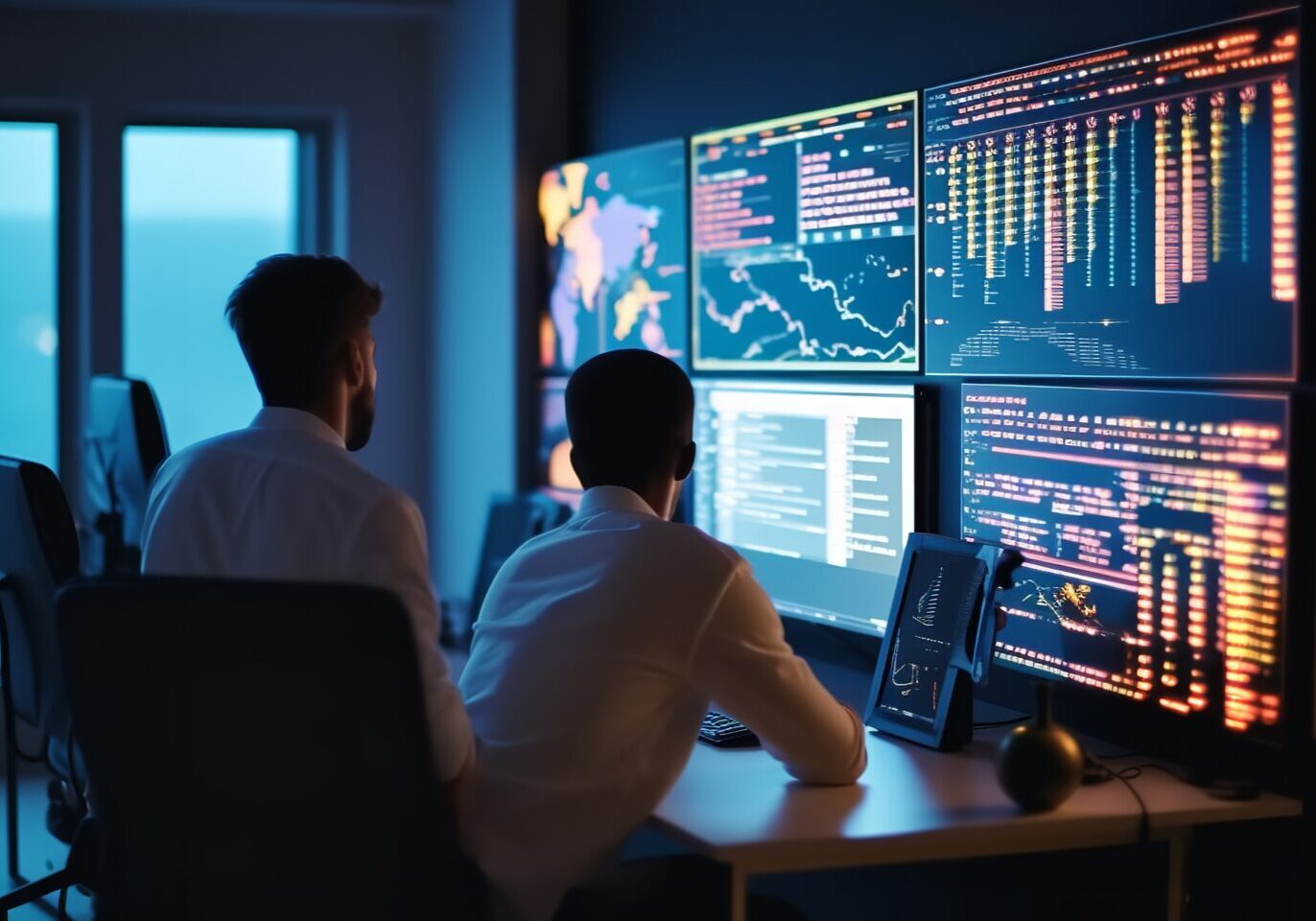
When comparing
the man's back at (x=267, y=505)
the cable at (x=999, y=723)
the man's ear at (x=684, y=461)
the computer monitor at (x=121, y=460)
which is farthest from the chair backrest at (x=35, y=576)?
the cable at (x=999, y=723)

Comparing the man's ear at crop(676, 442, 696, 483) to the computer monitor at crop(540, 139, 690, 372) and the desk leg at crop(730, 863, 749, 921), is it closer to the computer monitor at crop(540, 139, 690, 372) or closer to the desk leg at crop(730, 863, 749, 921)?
the desk leg at crop(730, 863, 749, 921)

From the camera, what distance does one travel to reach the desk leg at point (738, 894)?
1.96 meters

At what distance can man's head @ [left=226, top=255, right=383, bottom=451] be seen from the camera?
213cm

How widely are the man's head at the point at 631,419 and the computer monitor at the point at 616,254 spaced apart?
4.89ft

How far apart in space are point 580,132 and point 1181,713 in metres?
2.71

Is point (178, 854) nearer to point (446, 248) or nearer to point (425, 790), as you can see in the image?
point (425, 790)

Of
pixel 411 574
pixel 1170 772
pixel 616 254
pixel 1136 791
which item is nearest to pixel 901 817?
pixel 1136 791

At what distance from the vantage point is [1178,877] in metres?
2.18

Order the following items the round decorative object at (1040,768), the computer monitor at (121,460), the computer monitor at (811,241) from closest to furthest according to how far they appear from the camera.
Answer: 1. the round decorative object at (1040,768)
2. the computer monitor at (811,241)
3. the computer monitor at (121,460)

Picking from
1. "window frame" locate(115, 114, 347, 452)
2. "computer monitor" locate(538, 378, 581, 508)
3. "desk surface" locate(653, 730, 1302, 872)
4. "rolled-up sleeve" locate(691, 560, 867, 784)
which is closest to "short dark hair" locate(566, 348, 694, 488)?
"rolled-up sleeve" locate(691, 560, 867, 784)

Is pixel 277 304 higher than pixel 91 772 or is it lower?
higher

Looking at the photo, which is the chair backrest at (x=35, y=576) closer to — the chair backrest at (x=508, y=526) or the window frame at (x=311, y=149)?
the chair backrest at (x=508, y=526)

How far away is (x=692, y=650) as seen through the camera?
207 centimetres

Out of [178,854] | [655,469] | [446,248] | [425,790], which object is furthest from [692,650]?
[446,248]
